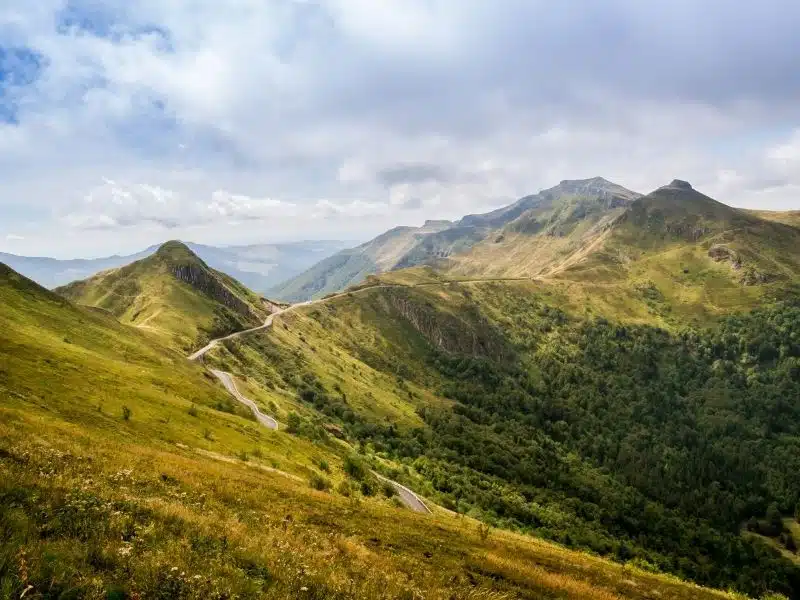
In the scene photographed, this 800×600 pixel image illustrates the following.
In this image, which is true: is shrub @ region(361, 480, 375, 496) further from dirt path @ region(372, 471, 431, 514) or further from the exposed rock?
the exposed rock

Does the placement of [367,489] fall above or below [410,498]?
above

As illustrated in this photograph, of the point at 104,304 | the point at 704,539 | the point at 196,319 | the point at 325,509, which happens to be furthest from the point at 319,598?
the point at 704,539

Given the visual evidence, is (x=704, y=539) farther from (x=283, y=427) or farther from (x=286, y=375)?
(x=283, y=427)

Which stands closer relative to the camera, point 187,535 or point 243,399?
point 187,535

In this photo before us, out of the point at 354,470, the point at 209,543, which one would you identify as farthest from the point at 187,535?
the point at 354,470

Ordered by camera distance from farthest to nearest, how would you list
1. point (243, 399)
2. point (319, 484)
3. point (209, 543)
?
point (243, 399), point (319, 484), point (209, 543)

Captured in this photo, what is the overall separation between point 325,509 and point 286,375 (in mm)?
139110

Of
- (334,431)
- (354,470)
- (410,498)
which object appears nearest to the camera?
(354,470)

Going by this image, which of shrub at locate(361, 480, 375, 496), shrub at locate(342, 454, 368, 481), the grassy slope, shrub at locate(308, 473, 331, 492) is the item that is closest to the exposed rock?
shrub at locate(342, 454, 368, 481)

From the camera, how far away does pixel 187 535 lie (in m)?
16.5

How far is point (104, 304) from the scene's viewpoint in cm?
19800

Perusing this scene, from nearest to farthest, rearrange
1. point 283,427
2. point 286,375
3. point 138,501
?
1. point 138,501
2. point 283,427
3. point 286,375

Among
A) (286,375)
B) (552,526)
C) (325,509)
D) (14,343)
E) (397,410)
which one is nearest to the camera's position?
(325,509)

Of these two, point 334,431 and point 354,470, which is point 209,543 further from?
point 334,431
